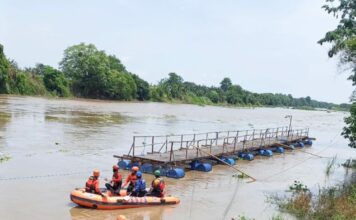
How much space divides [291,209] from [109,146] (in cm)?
1698

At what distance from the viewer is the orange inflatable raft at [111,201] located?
16.0 meters

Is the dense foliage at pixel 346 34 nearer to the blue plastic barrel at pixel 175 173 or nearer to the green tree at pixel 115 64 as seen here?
the blue plastic barrel at pixel 175 173

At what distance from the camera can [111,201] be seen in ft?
53.6

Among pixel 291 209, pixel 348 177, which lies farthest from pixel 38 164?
pixel 348 177

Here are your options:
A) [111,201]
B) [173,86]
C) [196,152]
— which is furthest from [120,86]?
[111,201]

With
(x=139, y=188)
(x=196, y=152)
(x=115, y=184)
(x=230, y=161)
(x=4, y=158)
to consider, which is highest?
(x=196, y=152)

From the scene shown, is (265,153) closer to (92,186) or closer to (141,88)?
(92,186)

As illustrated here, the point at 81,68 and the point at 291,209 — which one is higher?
the point at 81,68

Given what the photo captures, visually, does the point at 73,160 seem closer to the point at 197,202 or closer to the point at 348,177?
the point at 197,202

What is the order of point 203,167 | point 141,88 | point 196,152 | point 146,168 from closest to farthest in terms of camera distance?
point 146,168 → point 203,167 → point 196,152 → point 141,88

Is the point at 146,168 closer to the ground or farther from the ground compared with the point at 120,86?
closer to the ground

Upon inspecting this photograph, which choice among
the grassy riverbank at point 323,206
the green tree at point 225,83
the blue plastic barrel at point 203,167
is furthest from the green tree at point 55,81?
the green tree at point 225,83

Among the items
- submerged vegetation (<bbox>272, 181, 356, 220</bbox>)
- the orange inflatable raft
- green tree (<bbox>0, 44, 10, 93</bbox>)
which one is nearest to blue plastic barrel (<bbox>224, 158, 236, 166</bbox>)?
submerged vegetation (<bbox>272, 181, 356, 220</bbox>)

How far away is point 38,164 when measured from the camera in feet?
76.2
